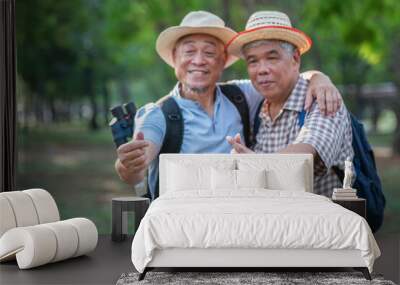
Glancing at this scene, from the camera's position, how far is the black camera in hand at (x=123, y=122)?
686 centimetres

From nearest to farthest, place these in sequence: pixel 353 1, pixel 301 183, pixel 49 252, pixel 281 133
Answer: pixel 49 252 → pixel 301 183 → pixel 281 133 → pixel 353 1

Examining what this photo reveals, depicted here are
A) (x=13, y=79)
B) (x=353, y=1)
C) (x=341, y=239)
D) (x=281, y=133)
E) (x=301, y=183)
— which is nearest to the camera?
(x=341, y=239)

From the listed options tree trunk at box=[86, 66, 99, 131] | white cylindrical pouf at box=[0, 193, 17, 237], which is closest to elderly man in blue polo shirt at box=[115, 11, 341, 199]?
tree trunk at box=[86, 66, 99, 131]

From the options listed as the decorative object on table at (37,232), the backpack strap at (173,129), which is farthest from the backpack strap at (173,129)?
the decorative object on table at (37,232)

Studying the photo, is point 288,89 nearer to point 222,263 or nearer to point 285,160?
point 285,160

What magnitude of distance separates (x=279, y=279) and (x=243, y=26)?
3.25 m

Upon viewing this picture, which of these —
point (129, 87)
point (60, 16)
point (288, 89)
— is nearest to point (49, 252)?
point (288, 89)

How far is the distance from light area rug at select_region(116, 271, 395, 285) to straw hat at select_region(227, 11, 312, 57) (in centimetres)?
216

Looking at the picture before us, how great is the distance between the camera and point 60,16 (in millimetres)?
7941

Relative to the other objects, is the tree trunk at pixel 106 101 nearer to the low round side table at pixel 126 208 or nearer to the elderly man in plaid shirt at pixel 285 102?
the low round side table at pixel 126 208

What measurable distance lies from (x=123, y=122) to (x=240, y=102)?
3.83ft

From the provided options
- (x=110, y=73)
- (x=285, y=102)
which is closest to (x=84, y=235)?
(x=285, y=102)

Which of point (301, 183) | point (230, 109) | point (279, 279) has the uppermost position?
point (230, 109)

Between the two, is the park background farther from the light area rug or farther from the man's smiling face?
the light area rug
